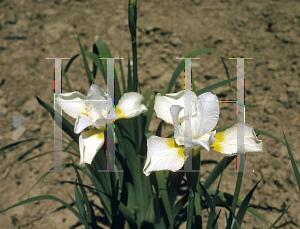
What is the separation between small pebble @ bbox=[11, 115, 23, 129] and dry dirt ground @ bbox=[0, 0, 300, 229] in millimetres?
29

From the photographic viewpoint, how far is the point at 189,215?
710 mm

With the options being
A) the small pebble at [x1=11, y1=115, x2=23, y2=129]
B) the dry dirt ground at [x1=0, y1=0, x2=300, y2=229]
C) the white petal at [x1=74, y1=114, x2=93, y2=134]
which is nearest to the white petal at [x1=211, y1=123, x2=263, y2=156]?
the white petal at [x1=74, y1=114, x2=93, y2=134]

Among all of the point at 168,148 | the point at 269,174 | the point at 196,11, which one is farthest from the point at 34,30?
the point at 269,174

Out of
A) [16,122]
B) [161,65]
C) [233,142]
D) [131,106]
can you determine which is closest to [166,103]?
[131,106]

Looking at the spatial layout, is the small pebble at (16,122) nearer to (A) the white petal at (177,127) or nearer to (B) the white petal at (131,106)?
(B) the white petal at (131,106)

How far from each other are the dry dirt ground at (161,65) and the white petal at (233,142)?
0.81m

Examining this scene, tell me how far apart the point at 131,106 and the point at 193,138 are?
0.73ft

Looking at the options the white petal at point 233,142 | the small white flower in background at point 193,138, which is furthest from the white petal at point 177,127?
the white petal at point 233,142

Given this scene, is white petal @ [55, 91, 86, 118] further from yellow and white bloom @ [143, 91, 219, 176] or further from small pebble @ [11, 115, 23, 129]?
small pebble @ [11, 115, 23, 129]

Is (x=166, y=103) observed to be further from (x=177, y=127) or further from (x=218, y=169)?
(x=218, y=169)

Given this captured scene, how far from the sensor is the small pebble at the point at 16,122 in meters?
1.67

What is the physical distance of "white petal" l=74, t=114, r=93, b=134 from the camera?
0.68m

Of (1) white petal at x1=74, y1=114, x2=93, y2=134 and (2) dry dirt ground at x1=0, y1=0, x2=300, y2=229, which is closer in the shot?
(1) white petal at x1=74, y1=114, x2=93, y2=134

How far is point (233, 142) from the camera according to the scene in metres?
0.68
